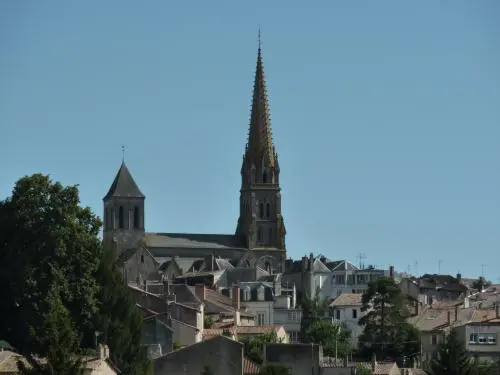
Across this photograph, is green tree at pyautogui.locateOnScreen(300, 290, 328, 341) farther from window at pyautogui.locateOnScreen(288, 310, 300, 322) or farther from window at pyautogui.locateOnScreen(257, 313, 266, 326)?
window at pyautogui.locateOnScreen(257, 313, 266, 326)

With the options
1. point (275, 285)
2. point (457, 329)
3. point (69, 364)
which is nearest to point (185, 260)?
point (275, 285)

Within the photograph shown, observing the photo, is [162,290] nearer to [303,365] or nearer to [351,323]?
[351,323]

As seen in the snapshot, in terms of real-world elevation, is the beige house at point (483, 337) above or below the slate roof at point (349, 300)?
below

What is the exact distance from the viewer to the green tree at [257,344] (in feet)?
299

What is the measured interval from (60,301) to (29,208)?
7.26 m

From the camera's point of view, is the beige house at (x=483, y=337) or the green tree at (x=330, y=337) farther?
the green tree at (x=330, y=337)

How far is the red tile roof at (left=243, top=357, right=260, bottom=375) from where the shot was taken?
279 feet

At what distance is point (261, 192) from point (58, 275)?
360ft

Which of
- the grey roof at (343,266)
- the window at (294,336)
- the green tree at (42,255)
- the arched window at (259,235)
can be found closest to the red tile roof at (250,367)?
the green tree at (42,255)

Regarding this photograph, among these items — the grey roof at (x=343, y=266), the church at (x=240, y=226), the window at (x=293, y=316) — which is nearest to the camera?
the window at (x=293, y=316)

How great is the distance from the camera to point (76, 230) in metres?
90.2

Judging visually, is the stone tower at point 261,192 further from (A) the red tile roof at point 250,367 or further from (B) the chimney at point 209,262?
(A) the red tile roof at point 250,367

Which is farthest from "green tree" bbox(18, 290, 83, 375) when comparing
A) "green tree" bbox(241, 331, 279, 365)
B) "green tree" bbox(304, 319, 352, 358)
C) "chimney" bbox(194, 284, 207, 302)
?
"chimney" bbox(194, 284, 207, 302)

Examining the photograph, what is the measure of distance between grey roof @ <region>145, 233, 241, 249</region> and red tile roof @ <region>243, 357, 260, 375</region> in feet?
314
